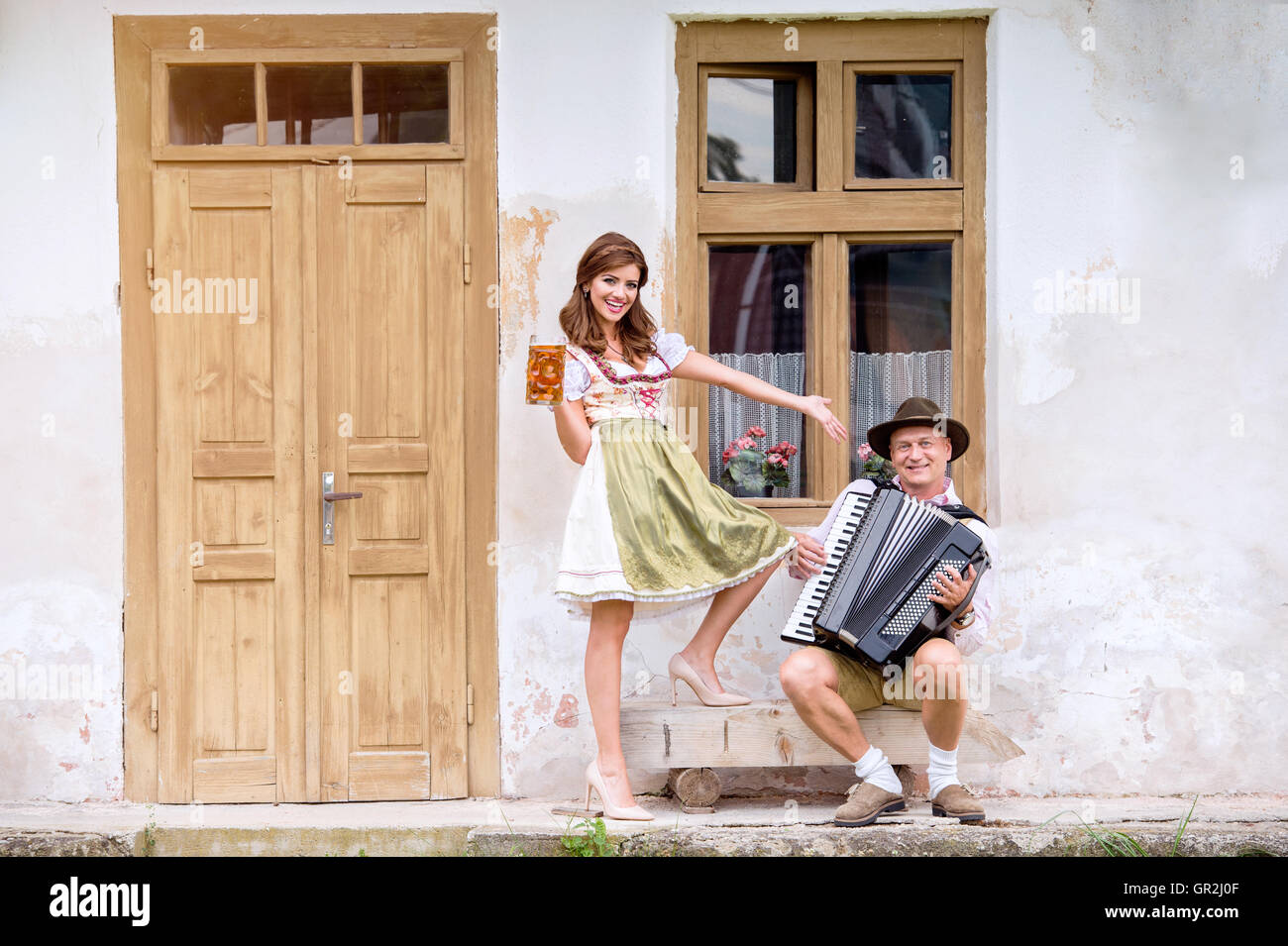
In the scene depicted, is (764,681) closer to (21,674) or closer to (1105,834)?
(1105,834)

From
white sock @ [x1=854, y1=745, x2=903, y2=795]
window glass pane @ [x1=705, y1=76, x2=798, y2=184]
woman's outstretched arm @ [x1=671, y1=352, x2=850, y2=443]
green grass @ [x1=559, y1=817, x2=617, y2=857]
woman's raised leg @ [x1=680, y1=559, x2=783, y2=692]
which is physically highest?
window glass pane @ [x1=705, y1=76, x2=798, y2=184]

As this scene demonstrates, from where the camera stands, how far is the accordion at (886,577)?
174 inches

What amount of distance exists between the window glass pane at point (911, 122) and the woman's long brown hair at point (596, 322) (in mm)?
1376

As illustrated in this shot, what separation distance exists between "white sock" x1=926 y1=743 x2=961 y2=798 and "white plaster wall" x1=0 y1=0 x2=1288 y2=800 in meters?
0.74

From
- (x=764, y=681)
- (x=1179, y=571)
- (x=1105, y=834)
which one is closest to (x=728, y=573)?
(x=764, y=681)

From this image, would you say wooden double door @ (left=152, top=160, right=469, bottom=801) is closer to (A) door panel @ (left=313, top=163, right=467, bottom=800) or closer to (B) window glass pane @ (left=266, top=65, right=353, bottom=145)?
(A) door panel @ (left=313, top=163, right=467, bottom=800)

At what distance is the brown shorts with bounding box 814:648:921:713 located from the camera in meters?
4.68

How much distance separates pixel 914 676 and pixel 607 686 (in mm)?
1072

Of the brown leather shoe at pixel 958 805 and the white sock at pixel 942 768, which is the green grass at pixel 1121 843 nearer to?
the brown leather shoe at pixel 958 805

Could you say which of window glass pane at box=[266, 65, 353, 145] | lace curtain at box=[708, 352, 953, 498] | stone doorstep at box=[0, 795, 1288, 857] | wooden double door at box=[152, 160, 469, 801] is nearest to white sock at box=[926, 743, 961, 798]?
stone doorstep at box=[0, 795, 1288, 857]

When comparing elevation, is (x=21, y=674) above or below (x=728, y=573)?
below
